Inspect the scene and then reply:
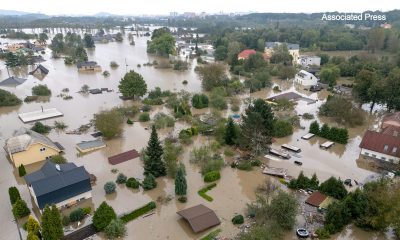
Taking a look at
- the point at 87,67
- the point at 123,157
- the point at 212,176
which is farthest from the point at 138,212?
the point at 87,67

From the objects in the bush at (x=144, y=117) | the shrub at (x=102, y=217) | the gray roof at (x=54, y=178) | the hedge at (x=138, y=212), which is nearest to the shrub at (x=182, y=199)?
the hedge at (x=138, y=212)

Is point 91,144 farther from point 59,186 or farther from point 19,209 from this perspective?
point 19,209

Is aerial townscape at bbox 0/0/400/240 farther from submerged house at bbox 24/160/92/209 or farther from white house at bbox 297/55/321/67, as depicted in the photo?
white house at bbox 297/55/321/67

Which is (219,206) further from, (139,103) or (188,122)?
(139,103)

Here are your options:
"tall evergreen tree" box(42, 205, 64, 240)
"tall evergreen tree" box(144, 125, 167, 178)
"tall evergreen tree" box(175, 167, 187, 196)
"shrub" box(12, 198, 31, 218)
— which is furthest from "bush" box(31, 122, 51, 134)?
"tall evergreen tree" box(175, 167, 187, 196)

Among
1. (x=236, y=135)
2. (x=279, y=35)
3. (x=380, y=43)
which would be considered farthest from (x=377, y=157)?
(x=279, y=35)

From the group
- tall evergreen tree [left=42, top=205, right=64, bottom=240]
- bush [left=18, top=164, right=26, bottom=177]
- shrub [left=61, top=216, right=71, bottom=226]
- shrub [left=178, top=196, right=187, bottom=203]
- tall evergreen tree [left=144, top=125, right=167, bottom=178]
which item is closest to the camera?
tall evergreen tree [left=42, top=205, right=64, bottom=240]
